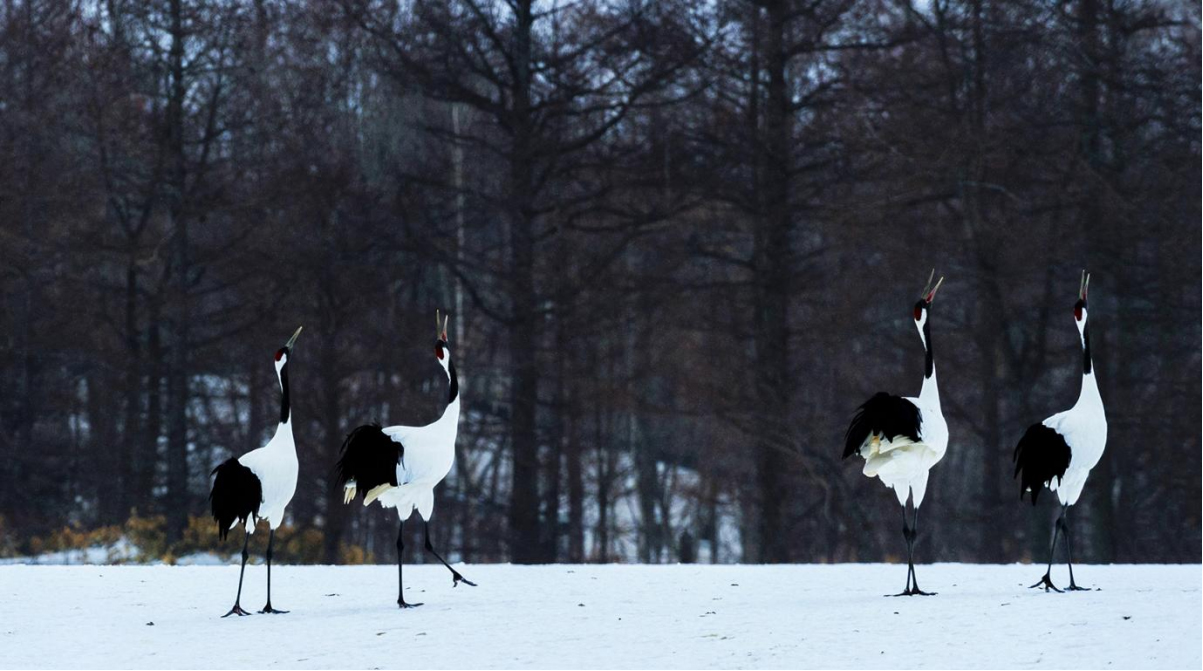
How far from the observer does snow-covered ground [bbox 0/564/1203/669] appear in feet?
31.4

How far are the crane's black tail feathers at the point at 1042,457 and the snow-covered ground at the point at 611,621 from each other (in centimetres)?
84

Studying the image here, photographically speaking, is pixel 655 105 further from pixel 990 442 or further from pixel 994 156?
pixel 990 442

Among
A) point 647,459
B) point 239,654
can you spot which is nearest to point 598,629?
point 239,654

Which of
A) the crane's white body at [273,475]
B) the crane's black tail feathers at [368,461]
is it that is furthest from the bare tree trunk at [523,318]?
the crane's white body at [273,475]

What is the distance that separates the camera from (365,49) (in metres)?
28.9

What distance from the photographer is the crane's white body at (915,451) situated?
455 inches

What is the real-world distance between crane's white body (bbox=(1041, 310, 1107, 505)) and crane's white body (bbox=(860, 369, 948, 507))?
94 centimetres

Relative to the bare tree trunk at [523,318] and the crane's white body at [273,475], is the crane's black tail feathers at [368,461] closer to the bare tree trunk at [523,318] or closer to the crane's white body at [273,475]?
the crane's white body at [273,475]

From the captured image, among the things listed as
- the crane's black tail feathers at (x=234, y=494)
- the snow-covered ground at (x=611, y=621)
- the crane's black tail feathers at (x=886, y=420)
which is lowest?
the snow-covered ground at (x=611, y=621)

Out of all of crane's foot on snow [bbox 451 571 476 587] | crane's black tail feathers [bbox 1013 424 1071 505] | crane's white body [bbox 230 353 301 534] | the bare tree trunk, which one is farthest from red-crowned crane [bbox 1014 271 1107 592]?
the bare tree trunk

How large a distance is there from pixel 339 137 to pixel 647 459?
12.2m

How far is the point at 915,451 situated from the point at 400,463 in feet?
12.0

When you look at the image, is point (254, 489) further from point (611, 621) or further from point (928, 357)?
point (928, 357)

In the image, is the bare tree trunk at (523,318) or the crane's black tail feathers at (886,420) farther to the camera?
the bare tree trunk at (523,318)
